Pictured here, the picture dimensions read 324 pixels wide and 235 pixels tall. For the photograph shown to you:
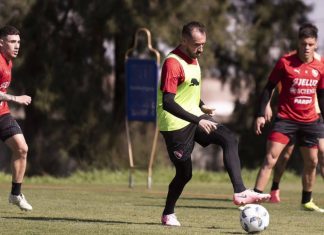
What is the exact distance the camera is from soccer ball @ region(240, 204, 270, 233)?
10.0 m

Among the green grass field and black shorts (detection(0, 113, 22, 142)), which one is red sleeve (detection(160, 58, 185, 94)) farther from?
black shorts (detection(0, 113, 22, 142))

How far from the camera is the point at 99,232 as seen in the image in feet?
32.7

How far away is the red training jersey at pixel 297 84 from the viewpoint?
13297mm

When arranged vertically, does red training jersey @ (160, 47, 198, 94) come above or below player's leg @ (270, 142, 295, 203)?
above

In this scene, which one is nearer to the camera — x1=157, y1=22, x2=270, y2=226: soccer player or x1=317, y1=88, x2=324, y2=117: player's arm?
x1=157, y1=22, x2=270, y2=226: soccer player

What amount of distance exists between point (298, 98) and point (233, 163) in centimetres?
314

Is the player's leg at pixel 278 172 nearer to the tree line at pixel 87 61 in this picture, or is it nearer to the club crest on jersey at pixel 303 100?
the club crest on jersey at pixel 303 100

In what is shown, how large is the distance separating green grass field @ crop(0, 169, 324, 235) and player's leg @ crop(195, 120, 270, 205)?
38cm

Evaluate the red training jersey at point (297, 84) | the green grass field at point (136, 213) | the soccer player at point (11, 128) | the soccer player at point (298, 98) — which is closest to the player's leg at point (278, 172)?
the green grass field at point (136, 213)

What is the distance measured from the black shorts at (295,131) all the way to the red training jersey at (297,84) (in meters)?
0.07

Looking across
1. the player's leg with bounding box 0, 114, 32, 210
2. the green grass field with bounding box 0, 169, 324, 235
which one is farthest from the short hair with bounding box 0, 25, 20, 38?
the green grass field with bounding box 0, 169, 324, 235

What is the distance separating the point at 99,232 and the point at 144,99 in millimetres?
10434

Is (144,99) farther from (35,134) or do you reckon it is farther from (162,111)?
(35,134)

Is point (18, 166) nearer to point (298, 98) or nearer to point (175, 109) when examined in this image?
point (175, 109)
